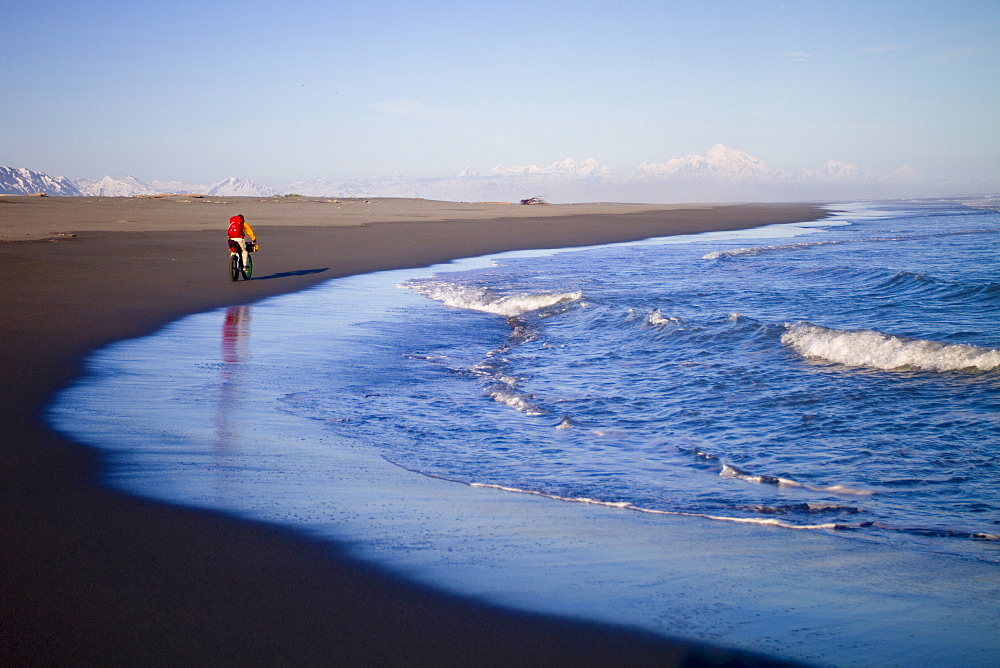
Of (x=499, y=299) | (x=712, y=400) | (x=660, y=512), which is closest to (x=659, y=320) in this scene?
(x=499, y=299)

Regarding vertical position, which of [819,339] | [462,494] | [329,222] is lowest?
[462,494]

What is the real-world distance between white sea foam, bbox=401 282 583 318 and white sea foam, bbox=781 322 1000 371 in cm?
522

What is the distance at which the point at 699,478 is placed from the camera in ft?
19.2

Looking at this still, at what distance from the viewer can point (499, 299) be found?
623 inches

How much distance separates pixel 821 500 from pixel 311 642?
145 inches

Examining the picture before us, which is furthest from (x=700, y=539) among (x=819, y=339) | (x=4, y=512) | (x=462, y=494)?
(x=819, y=339)

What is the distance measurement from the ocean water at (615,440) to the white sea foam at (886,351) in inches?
1.3

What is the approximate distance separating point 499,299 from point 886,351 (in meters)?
7.71

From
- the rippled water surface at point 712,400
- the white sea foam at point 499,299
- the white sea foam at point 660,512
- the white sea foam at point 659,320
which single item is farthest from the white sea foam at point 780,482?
the white sea foam at point 499,299

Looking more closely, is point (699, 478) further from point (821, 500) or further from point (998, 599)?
point (998, 599)

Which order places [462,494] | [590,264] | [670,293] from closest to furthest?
[462,494]
[670,293]
[590,264]

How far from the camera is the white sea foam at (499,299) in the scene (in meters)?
15.0

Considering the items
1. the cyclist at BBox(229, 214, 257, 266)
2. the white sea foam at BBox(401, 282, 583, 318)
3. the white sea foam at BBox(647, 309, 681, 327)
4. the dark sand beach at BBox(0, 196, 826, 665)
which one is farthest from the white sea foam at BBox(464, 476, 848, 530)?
the cyclist at BBox(229, 214, 257, 266)

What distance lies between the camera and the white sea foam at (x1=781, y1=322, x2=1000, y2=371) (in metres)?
9.34
